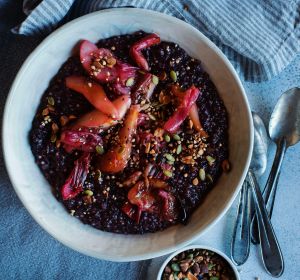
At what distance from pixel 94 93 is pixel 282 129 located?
3.38 feet

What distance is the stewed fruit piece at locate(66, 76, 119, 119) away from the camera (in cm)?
222

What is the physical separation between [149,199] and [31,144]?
1.97 feet

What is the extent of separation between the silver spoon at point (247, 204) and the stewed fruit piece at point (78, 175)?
33.0 inches

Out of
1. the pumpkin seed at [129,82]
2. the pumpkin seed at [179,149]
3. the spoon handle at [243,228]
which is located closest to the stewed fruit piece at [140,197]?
the pumpkin seed at [179,149]

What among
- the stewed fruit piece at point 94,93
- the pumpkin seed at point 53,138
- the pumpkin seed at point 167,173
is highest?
the stewed fruit piece at point 94,93

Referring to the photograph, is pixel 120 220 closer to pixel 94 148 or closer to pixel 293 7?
pixel 94 148

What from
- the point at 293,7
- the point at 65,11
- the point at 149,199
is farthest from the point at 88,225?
the point at 293,7

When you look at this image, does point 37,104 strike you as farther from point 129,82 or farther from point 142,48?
point 142,48

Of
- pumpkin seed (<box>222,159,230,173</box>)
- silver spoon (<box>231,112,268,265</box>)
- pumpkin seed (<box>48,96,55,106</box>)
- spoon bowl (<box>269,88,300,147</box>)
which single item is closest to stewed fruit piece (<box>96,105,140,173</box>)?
pumpkin seed (<box>48,96,55,106</box>)

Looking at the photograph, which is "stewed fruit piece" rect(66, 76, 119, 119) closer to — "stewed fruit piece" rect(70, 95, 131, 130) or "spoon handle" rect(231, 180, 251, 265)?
"stewed fruit piece" rect(70, 95, 131, 130)

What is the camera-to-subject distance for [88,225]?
8.03 feet

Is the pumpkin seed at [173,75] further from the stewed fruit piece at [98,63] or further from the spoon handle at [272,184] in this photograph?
the spoon handle at [272,184]

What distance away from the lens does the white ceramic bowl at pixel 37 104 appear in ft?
7.42

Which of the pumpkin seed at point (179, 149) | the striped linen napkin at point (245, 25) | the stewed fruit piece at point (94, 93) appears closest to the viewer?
the stewed fruit piece at point (94, 93)
